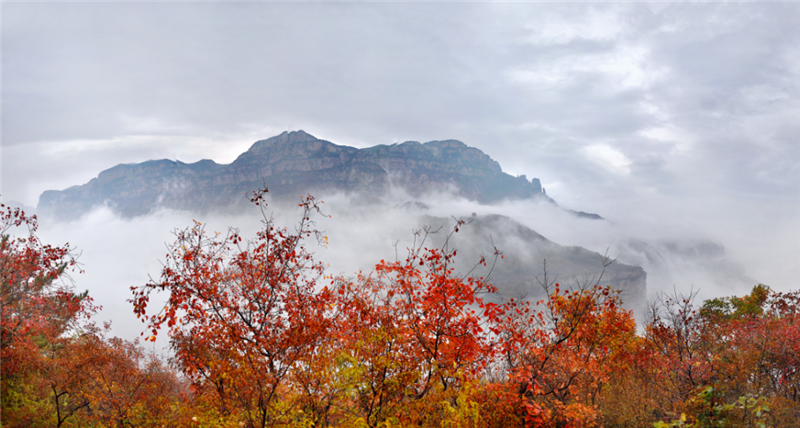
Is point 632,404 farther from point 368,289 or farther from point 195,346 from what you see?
point 195,346

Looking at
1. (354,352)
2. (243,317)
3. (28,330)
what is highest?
(243,317)

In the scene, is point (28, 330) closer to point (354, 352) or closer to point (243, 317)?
point (243, 317)

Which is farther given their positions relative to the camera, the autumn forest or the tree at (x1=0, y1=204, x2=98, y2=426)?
the tree at (x1=0, y1=204, x2=98, y2=426)

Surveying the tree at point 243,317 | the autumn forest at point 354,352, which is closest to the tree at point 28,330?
the autumn forest at point 354,352

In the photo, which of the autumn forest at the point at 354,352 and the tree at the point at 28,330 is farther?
the tree at the point at 28,330

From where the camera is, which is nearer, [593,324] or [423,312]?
[423,312]

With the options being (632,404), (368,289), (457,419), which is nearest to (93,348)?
(368,289)

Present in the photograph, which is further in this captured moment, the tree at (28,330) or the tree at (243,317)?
Answer: the tree at (28,330)

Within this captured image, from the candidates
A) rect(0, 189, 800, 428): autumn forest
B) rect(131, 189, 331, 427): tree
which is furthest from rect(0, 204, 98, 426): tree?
rect(131, 189, 331, 427): tree

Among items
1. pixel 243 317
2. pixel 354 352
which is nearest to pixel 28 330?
pixel 243 317

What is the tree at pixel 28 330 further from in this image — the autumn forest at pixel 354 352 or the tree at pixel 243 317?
the tree at pixel 243 317

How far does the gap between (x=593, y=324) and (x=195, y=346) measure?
17.2 meters

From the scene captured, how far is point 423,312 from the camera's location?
11.9 metres

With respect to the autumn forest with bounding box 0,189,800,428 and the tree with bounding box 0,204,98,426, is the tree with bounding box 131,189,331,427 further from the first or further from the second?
the tree with bounding box 0,204,98,426
